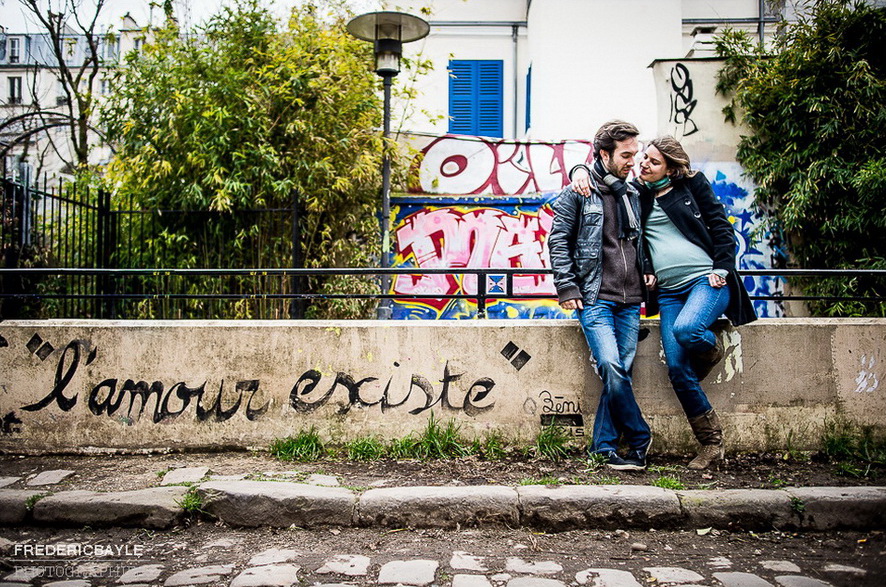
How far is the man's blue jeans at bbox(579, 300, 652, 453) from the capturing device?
4.14 m

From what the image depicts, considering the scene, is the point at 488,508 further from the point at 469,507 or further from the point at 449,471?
the point at 449,471

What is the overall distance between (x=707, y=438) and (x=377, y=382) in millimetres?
2283

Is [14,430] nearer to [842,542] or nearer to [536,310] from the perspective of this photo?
[842,542]

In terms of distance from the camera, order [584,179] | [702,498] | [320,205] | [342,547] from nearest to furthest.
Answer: [342,547], [702,498], [584,179], [320,205]

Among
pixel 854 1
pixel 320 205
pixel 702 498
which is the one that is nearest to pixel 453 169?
pixel 320 205

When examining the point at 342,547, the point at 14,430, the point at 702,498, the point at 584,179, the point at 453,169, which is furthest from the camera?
the point at 453,169

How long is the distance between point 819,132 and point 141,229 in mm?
8901

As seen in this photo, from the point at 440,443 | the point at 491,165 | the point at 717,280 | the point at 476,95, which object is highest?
the point at 476,95

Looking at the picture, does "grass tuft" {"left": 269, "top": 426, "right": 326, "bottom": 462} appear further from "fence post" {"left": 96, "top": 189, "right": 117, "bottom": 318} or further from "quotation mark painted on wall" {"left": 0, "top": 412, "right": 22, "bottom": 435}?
"fence post" {"left": 96, "top": 189, "right": 117, "bottom": 318}

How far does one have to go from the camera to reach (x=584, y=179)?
429 centimetres

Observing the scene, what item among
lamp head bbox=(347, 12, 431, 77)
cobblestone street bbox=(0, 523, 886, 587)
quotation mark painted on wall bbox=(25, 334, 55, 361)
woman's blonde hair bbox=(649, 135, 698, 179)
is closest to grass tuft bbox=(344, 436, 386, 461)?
cobblestone street bbox=(0, 523, 886, 587)

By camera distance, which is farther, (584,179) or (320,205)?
(320,205)

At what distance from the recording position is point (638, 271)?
14.2ft

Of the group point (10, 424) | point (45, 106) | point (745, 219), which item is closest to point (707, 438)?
point (10, 424)
